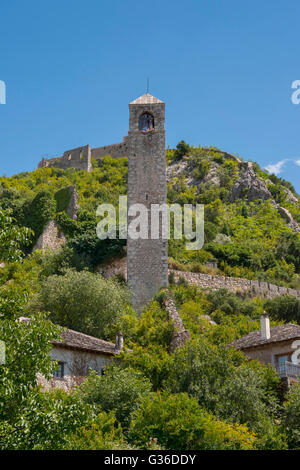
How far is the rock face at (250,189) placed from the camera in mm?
67875

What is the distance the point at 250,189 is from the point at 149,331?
41969 mm

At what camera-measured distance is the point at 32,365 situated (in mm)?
13875

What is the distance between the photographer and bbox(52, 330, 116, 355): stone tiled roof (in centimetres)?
2354

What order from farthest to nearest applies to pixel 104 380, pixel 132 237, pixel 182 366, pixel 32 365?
pixel 132 237 → pixel 182 366 → pixel 104 380 → pixel 32 365

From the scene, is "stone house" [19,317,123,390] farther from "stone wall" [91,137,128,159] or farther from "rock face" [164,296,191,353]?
"stone wall" [91,137,128,159]

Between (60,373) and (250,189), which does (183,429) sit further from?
(250,189)

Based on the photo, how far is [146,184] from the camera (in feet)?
126

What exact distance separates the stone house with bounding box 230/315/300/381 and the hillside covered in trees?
116cm

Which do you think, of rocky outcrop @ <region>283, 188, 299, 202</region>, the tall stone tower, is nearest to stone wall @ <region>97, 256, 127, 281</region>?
the tall stone tower

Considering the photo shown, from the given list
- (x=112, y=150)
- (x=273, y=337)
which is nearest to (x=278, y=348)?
(x=273, y=337)

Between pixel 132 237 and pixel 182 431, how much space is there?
69.9 ft

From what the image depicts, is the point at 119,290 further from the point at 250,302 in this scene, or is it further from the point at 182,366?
the point at 182,366
